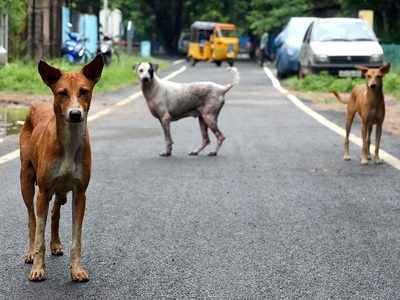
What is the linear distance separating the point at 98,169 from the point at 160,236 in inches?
137

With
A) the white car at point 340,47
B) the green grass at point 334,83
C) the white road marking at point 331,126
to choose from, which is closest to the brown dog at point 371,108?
the white road marking at point 331,126

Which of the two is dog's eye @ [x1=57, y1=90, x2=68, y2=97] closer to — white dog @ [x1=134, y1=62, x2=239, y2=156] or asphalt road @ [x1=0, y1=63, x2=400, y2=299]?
asphalt road @ [x1=0, y1=63, x2=400, y2=299]

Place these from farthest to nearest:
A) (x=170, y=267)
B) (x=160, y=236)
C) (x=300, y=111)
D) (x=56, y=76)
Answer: (x=300, y=111), (x=160, y=236), (x=170, y=267), (x=56, y=76)

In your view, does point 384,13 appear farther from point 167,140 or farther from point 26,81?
point 167,140

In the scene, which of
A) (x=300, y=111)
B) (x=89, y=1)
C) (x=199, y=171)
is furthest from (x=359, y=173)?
(x=89, y=1)

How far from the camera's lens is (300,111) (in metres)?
18.3

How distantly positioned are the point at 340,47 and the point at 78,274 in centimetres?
2024

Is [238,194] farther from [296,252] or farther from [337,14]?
[337,14]

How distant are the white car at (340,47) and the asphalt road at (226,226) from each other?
12.3 metres

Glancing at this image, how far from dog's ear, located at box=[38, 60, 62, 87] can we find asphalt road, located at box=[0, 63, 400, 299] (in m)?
1.10

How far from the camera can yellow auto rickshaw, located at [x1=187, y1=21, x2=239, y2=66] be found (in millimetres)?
50562

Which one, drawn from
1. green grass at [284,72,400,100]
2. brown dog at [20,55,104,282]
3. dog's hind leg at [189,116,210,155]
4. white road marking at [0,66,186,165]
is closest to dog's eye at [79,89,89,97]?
brown dog at [20,55,104,282]

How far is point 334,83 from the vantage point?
23.7m

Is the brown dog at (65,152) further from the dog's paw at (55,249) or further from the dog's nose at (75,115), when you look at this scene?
the dog's paw at (55,249)
